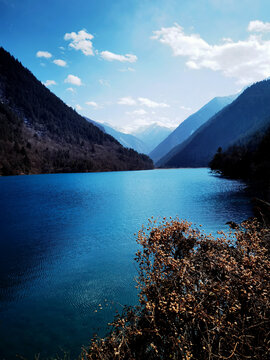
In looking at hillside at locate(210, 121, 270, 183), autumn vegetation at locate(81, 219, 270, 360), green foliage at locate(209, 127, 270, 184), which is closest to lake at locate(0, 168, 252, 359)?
autumn vegetation at locate(81, 219, 270, 360)

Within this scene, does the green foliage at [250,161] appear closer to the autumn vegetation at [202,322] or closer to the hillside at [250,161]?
the hillside at [250,161]

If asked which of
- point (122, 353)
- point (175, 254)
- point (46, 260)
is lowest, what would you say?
point (46, 260)

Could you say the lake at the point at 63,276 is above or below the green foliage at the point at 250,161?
below

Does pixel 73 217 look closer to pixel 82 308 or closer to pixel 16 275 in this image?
pixel 16 275

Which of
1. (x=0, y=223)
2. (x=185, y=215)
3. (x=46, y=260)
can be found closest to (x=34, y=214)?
(x=0, y=223)

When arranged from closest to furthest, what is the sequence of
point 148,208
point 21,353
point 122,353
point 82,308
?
point 122,353
point 21,353
point 82,308
point 148,208

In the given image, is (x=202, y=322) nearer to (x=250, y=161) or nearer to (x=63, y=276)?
(x=63, y=276)

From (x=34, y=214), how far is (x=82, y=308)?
32.2m

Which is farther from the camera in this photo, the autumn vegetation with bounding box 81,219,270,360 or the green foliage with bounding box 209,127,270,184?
the green foliage with bounding box 209,127,270,184

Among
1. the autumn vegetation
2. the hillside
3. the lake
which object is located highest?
the hillside

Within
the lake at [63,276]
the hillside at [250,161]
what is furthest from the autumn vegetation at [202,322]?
the hillside at [250,161]

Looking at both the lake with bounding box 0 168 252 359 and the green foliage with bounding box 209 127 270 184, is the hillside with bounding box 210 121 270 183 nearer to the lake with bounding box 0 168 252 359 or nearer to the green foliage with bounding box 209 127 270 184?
the green foliage with bounding box 209 127 270 184

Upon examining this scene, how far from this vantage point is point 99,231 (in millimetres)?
29312

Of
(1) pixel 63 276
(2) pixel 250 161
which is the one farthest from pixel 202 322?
(2) pixel 250 161
